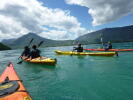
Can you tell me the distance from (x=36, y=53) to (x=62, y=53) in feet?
33.4

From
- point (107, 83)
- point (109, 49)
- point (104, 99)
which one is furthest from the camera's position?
point (109, 49)

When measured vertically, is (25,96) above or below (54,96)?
above

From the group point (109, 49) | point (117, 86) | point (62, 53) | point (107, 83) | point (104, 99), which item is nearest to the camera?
point (104, 99)

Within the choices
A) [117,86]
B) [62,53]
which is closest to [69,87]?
[117,86]

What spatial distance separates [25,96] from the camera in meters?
4.47

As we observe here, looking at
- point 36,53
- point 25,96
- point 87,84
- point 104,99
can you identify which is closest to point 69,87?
point 87,84

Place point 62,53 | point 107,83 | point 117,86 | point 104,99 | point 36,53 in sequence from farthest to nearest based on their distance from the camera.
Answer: point 62,53 < point 36,53 < point 107,83 < point 117,86 < point 104,99

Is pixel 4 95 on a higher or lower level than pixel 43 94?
higher

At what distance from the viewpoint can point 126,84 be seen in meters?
7.43

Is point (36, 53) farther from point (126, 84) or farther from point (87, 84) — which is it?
point (126, 84)

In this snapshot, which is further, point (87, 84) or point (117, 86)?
point (87, 84)

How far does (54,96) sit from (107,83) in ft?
12.0

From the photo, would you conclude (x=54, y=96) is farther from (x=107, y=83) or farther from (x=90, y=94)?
(x=107, y=83)

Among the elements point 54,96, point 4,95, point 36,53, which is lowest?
point 54,96
